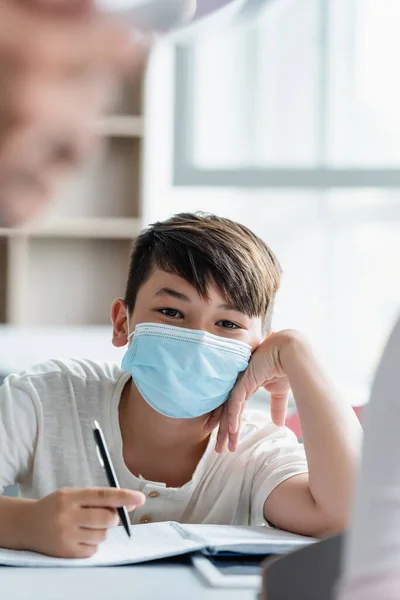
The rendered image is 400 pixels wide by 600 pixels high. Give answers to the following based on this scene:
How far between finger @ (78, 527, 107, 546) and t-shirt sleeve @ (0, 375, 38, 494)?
11.7 inches

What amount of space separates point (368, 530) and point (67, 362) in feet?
2.95

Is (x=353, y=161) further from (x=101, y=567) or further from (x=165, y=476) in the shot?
(x=101, y=567)

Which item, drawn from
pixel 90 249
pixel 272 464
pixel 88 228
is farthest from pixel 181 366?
pixel 90 249

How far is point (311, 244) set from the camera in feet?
13.1

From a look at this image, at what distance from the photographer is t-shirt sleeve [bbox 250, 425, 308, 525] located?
109cm

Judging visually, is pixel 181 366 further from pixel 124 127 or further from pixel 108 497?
pixel 124 127

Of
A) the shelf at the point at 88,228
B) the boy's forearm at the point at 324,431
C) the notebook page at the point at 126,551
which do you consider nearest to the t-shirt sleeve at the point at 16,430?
the notebook page at the point at 126,551

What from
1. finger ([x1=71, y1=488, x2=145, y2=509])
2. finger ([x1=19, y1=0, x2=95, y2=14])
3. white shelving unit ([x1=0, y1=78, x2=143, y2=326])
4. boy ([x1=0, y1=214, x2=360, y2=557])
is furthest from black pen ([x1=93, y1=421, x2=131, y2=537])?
white shelving unit ([x1=0, y1=78, x2=143, y2=326])

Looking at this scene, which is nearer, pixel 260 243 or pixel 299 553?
pixel 299 553

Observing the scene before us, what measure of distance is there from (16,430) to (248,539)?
1.24 ft

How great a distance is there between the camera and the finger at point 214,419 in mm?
1153

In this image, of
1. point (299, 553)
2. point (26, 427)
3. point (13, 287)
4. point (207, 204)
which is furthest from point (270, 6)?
point (207, 204)

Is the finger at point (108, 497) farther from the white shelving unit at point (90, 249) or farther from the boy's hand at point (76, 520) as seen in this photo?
the white shelving unit at point (90, 249)

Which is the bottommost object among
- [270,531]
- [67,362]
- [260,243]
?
[270,531]
